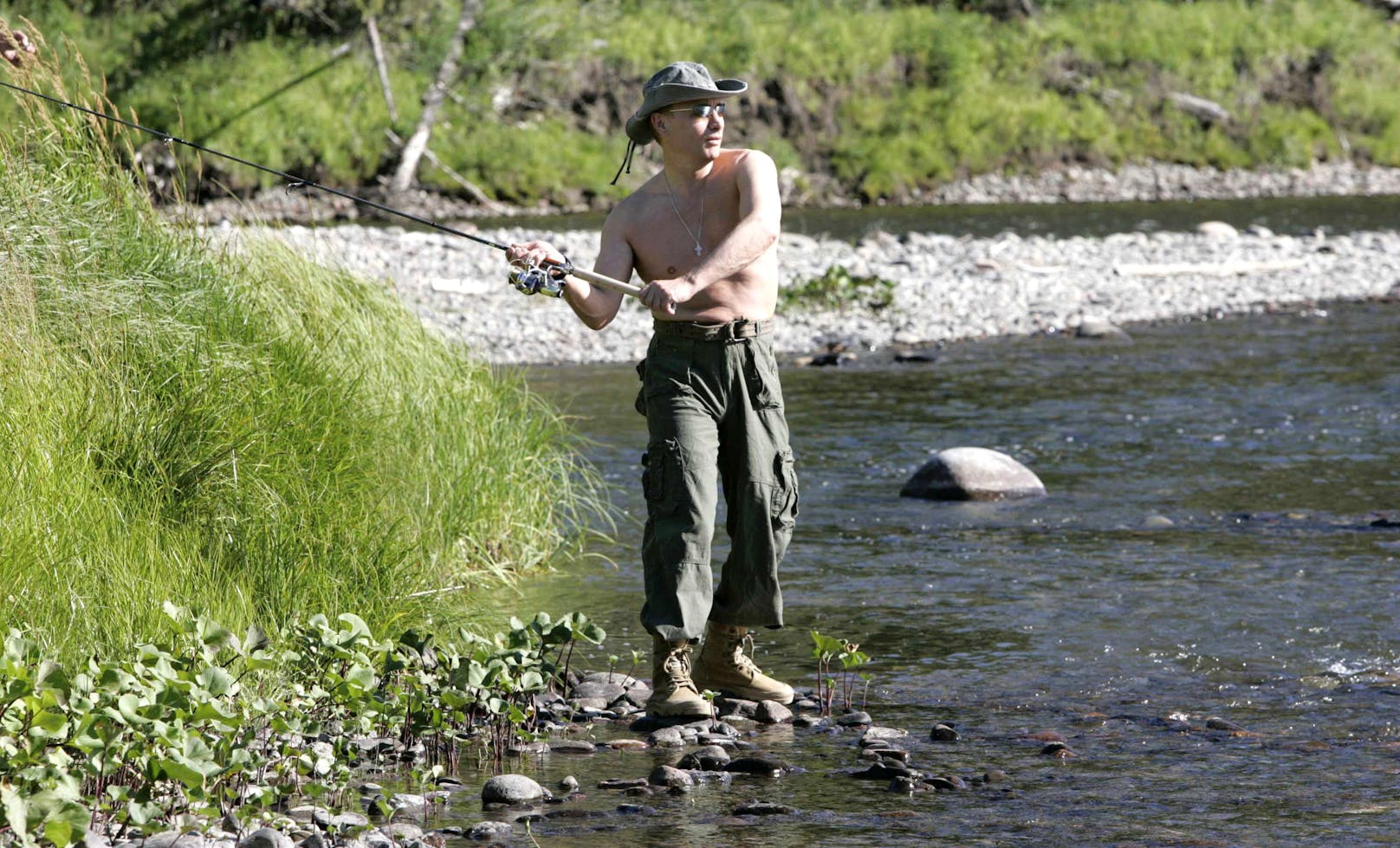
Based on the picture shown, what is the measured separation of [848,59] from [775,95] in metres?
2.05

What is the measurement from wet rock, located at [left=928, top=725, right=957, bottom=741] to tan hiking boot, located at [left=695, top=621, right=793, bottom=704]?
535 mm

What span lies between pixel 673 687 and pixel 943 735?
784 millimetres

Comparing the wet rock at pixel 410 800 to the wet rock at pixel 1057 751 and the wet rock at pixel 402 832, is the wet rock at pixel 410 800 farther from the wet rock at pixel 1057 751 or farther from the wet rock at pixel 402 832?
the wet rock at pixel 1057 751

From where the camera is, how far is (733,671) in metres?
5.24

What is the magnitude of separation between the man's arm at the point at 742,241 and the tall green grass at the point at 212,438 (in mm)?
1248

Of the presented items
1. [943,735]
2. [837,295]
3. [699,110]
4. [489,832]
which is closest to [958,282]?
[837,295]

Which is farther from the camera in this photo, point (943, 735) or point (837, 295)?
point (837, 295)

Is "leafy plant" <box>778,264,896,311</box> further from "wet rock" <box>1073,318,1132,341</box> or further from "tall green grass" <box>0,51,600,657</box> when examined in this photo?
"tall green grass" <box>0,51,600,657</box>

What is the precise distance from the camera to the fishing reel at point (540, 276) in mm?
4809

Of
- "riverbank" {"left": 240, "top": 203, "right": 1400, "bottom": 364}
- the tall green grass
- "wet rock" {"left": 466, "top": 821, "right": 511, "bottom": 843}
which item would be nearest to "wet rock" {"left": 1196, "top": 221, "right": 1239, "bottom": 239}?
"riverbank" {"left": 240, "top": 203, "right": 1400, "bottom": 364}

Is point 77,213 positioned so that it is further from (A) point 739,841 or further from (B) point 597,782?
(A) point 739,841

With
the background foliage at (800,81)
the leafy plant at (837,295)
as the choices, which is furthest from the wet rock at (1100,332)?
the background foliage at (800,81)

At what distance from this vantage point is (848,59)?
34375 mm

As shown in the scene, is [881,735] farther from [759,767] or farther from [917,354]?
[917,354]
